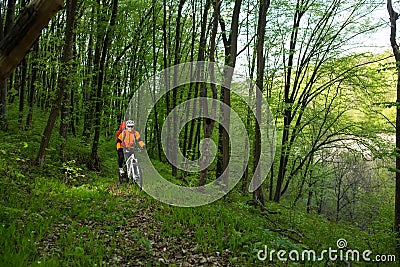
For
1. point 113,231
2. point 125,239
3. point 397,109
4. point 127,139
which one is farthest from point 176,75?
point 125,239

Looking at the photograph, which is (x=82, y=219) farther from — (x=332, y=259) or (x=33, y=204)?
(x=332, y=259)

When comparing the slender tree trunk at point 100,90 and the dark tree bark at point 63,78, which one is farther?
the slender tree trunk at point 100,90

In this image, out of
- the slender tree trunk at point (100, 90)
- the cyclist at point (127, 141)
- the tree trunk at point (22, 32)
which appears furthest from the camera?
the slender tree trunk at point (100, 90)

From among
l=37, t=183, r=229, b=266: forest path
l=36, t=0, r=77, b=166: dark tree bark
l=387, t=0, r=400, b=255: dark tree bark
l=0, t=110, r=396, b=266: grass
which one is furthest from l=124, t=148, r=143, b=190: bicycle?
l=387, t=0, r=400, b=255: dark tree bark

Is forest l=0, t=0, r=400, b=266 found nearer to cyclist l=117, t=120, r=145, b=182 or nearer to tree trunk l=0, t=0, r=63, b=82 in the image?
tree trunk l=0, t=0, r=63, b=82

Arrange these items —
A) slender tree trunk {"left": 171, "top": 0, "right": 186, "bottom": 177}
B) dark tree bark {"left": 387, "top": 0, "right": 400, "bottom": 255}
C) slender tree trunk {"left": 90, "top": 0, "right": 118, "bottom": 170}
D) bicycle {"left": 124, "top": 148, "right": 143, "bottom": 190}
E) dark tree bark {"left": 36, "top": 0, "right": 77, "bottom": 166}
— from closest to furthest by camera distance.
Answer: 1. dark tree bark {"left": 387, "top": 0, "right": 400, "bottom": 255}
2. dark tree bark {"left": 36, "top": 0, "right": 77, "bottom": 166}
3. bicycle {"left": 124, "top": 148, "right": 143, "bottom": 190}
4. slender tree trunk {"left": 90, "top": 0, "right": 118, "bottom": 170}
5. slender tree trunk {"left": 171, "top": 0, "right": 186, "bottom": 177}

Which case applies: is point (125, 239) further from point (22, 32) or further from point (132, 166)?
point (132, 166)

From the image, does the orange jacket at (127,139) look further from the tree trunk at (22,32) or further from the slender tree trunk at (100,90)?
the tree trunk at (22,32)

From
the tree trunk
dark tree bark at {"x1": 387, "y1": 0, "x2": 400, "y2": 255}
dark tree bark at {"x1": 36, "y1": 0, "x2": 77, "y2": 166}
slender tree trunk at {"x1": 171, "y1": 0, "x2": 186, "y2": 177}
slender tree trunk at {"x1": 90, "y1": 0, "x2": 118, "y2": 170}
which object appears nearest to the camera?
the tree trunk

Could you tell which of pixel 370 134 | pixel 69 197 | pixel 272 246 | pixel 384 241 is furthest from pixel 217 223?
pixel 370 134

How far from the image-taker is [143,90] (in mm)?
22766

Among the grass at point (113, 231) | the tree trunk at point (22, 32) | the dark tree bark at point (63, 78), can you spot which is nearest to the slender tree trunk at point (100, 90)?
the dark tree bark at point (63, 78)

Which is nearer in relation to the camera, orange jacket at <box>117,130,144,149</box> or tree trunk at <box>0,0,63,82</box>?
tree trunk at <box>0,0,63,82</box>

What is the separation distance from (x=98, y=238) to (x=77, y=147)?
9.58 m
